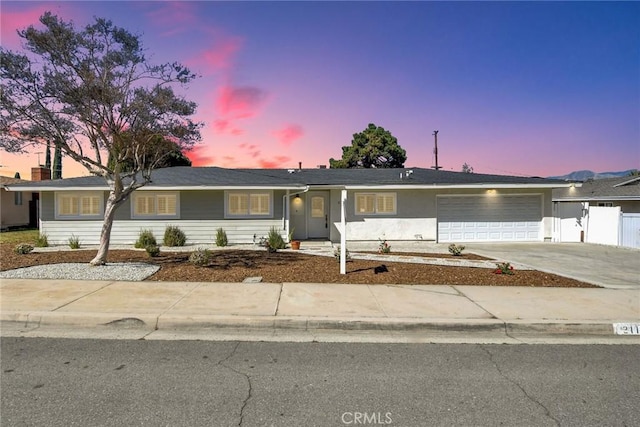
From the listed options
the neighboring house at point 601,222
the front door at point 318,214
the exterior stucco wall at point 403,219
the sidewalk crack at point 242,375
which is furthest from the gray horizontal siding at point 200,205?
the neighboring house at point 601,222

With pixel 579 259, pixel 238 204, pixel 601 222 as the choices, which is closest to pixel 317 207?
pixel 238 204

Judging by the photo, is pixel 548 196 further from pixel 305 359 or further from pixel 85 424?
pixel 85 424

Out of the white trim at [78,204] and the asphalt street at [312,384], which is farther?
the white trim at [78,204]

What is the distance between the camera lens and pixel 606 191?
22656mm

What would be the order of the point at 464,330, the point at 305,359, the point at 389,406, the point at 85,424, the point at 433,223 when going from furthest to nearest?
the point at 433,223, the point at 464,330, the point at 305,359, the point at 389,406, the point at 85,424

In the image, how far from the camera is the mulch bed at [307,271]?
8.05m

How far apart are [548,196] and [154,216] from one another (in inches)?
715

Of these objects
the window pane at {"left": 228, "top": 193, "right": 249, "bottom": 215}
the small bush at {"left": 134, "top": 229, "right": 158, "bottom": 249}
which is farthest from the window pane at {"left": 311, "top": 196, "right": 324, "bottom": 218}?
the small bush at {"left": 134, "top": 229, "right": 158, "bottom": 249}

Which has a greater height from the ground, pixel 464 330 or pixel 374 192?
pixel 374 192

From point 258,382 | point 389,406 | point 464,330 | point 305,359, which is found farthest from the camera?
point 464,330

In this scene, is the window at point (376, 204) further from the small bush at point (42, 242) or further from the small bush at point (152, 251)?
the small bush at point (42, 242)

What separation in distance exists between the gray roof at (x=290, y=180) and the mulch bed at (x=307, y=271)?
4.17 m

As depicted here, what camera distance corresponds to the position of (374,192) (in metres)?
16.1

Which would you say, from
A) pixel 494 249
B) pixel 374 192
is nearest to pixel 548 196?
pixel 494 249
